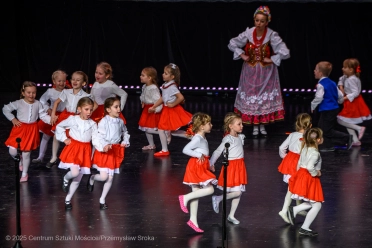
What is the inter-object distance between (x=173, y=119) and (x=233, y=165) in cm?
306

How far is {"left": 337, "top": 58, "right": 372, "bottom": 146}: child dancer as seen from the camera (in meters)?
10.7

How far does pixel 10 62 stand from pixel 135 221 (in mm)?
9219

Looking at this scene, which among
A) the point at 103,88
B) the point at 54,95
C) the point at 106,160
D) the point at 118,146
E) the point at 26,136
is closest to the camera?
the point at 106,160

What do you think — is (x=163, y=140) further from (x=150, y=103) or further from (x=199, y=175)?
(x=199, y=175)

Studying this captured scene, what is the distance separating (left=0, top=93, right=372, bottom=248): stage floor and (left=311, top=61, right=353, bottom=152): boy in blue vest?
276 mm

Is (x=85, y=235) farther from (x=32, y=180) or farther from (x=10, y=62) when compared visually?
(x=10, y=62)

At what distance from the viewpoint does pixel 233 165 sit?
280 inches

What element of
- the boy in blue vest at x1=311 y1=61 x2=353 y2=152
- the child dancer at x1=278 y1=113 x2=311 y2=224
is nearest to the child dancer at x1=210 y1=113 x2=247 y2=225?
the child dancer at x1=278 y1=113 x2=311 y2=224

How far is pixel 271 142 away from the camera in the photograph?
36.6 feet

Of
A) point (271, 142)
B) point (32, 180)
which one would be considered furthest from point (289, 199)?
point (271, 142)

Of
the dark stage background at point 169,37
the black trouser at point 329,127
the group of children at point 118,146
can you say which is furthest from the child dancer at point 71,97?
the dark stage background at point 169,37

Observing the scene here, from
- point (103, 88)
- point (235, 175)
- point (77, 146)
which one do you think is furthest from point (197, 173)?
point (103, 88)

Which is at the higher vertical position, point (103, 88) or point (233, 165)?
point (103, 88)

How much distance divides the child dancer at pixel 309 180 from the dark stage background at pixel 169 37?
847 cm
